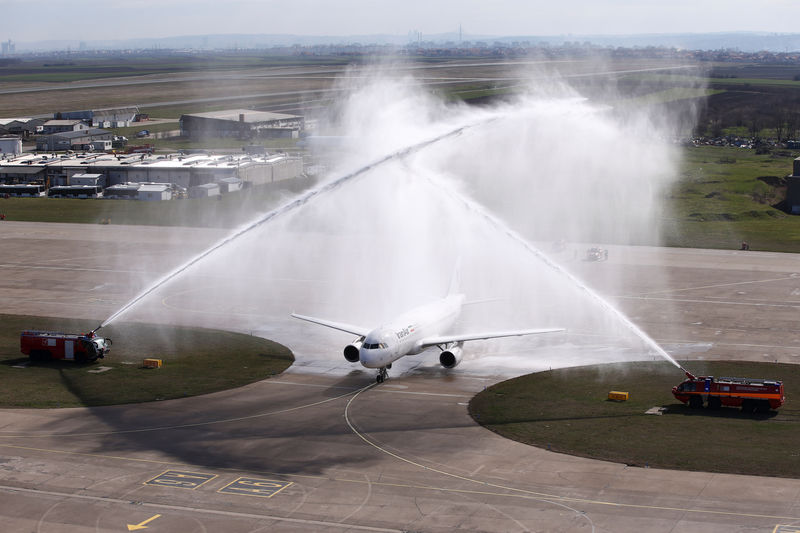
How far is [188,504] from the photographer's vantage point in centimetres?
4447

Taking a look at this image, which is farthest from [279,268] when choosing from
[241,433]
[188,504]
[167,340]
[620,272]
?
[188,504]

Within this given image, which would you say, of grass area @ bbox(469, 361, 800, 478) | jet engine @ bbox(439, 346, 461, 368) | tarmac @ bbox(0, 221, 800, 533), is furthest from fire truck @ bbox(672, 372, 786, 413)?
jet engine @ bbox(439, 346, 461, 368)

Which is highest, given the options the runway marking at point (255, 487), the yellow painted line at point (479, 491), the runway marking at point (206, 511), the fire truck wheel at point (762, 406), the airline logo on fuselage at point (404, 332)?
the airline logo on fuselage at point (404, 332)

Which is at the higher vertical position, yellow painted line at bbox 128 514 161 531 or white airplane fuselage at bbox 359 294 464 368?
white airplane fuselage at bbox 359 294 464 368

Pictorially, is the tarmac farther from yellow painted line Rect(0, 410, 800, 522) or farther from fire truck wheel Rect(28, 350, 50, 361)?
fire truck wheel Rect(28, 350, 50, 361)

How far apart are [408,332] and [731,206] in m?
105

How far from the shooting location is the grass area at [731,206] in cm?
13300

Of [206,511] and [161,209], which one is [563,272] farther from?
A: [161,209]

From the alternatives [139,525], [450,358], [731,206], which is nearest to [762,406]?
[450,358]

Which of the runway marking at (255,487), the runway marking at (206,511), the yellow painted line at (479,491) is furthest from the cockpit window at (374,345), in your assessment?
the runway marking at (206,511)

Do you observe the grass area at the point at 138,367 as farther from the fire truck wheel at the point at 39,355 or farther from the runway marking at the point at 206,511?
the runway marking at the point at 206,511

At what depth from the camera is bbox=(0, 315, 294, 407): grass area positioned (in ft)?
209

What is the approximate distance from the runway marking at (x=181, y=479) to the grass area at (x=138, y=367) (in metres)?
14.9

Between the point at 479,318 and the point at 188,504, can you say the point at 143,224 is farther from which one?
the point at 188,504
